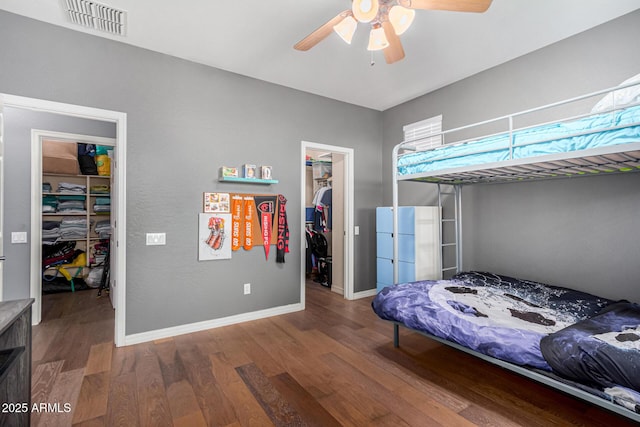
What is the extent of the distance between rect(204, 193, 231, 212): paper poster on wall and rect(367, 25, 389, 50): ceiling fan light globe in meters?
2.13

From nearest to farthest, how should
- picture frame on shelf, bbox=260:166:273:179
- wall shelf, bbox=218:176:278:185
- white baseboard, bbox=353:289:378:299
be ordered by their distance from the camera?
wall shelf, bbox=218:176:278:185, picture frame on shelf, bbox=260:166:273:179, white baseboard, bbox=353:289:378:299

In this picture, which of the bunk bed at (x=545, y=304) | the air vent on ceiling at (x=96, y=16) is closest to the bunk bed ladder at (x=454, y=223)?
the bunk bed at (x=545, y=304)

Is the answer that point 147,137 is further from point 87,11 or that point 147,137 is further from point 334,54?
point 334,54

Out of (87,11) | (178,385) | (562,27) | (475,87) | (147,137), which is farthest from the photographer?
(475,87)

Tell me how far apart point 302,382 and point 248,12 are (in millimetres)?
2925

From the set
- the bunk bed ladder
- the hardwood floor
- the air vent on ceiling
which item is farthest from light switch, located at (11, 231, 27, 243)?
the bunk bed ladder

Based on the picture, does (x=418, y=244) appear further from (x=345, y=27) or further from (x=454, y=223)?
(x=345, y=27)

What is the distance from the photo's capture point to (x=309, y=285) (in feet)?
16.9

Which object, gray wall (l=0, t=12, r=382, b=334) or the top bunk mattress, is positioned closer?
the top bunk mattress

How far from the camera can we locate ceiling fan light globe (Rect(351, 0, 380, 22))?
183cm

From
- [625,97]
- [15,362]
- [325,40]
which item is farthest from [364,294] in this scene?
[15,362]

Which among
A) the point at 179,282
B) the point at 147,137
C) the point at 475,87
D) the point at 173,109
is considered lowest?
the point at 179,282

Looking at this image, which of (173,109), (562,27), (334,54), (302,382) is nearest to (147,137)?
(173,109)

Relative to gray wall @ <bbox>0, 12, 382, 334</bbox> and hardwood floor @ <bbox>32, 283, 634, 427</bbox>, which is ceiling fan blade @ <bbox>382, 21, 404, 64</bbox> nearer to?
gray wall @ <bbox>0, 12, 382, 334</bbox>
